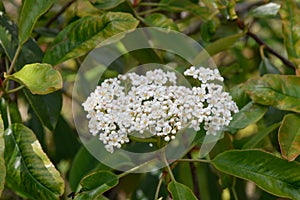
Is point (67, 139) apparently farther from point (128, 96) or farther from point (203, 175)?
point (128, 96)

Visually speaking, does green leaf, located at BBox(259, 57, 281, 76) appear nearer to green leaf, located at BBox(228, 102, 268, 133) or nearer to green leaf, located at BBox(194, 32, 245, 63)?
green leaf, located at BBox(194, 32, 245, 63)

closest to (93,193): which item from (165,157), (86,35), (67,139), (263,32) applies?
(165,157)

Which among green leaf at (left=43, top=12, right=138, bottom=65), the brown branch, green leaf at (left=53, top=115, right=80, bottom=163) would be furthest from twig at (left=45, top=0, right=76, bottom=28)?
the brown branch

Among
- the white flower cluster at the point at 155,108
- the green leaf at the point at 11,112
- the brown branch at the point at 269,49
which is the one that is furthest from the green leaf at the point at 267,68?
the green leaf at the point at 11,112

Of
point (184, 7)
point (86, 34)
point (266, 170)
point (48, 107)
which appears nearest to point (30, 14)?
point (86, 34)

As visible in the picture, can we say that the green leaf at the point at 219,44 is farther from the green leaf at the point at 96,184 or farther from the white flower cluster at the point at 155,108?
the green leaf at the point at 96,184

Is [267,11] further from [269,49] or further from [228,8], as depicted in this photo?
[228,8]
